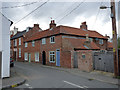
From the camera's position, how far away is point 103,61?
13.0m

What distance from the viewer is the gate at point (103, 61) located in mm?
12300

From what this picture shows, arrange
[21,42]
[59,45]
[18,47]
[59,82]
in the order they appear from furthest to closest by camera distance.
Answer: [18,47]
[21,42]
[59,45]
[59,82]

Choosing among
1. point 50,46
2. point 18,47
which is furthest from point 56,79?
point 18,47

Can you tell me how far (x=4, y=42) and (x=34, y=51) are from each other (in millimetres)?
15724

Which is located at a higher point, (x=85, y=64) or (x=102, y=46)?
(x=102, y=46)

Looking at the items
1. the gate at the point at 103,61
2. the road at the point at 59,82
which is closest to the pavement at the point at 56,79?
the road at the point at 59,82

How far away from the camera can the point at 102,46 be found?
88.0 ft

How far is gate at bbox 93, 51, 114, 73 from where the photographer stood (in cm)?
1230

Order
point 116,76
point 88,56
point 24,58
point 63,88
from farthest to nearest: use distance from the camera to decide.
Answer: point 24,58
point 88,56
point 116,76
point 63,88

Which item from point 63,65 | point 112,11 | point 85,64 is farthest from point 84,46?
point 112,11

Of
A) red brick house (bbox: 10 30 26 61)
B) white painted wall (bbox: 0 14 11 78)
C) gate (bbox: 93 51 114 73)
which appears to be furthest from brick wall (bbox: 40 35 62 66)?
red brick house (bbox: 10 30 26 61)

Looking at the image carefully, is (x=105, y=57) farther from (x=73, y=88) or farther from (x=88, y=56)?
(x=73, y=88)

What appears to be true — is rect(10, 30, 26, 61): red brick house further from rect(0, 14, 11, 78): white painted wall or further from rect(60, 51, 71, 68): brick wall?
rect(0, 14, 11, 78): white painted wall

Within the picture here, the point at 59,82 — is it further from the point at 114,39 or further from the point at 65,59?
the point at 65,59
